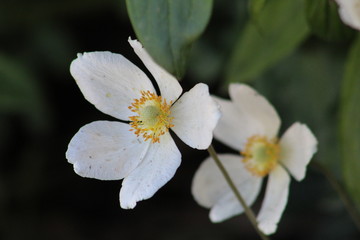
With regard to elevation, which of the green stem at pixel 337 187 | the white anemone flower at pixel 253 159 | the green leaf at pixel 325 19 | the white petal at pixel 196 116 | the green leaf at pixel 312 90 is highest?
the white petal at pixel 196 116

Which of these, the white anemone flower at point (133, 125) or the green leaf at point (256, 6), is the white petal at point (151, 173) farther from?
the green leaf at point (256, 6)

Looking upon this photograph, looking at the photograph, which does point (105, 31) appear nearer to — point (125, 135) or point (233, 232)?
point (233, 232)

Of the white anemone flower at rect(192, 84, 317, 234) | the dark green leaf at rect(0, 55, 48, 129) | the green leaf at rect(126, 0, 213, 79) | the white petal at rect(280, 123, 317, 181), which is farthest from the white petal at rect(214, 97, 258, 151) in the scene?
the dark green leaf at rect(0, 55, 48, 129)

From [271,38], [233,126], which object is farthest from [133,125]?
[271,38]

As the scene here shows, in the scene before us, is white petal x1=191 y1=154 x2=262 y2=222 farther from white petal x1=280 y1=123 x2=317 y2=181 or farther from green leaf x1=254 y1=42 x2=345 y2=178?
green leaf x1=254 y1=42 x2=345 y2=178

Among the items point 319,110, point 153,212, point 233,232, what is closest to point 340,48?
point 319,110

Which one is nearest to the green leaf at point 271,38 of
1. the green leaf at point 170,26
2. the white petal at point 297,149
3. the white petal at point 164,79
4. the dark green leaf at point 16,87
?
the white petal at point 297,149
